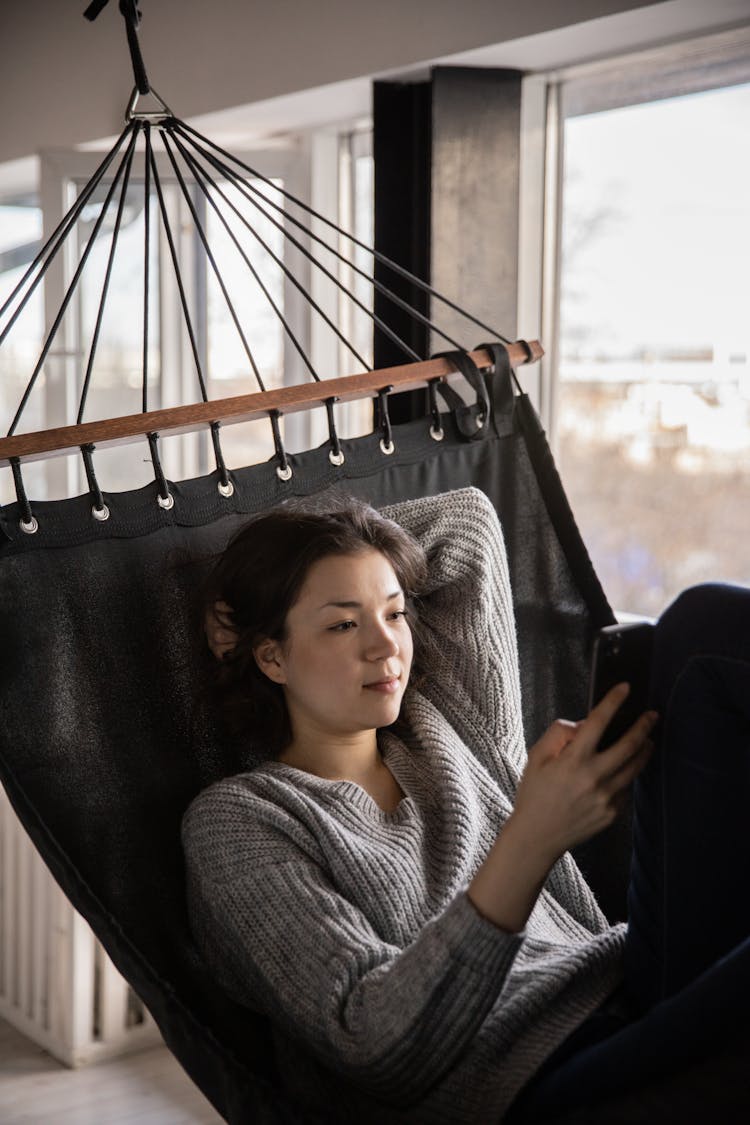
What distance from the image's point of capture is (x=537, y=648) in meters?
1.76

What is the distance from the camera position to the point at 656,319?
84.6 inches

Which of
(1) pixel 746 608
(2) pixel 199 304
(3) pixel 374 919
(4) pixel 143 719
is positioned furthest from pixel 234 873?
(2) pixel 199 304

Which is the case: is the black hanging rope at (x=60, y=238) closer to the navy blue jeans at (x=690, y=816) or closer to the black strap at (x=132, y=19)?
the black strap at (x=132, y=19)

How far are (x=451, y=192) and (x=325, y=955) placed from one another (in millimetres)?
1375

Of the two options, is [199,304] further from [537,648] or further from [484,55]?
[537,648]

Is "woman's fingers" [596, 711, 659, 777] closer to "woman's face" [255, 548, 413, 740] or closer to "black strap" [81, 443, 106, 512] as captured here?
"woman's face" [255, 548, 413, 740]

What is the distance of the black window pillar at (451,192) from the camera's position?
213 centimetres

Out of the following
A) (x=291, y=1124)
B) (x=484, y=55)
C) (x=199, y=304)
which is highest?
(x=484, y=55)

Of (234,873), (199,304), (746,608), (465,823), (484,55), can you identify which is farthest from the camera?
(199,304)

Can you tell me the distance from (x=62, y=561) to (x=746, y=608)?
0.76 meters

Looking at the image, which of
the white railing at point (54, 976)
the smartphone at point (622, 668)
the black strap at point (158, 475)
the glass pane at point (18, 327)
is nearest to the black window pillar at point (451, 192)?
the black strap at point (158, 475)

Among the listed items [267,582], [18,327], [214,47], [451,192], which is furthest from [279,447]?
[18,327]

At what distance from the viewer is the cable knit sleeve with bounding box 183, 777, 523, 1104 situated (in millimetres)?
1143

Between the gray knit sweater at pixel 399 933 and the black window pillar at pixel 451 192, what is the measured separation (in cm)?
84
